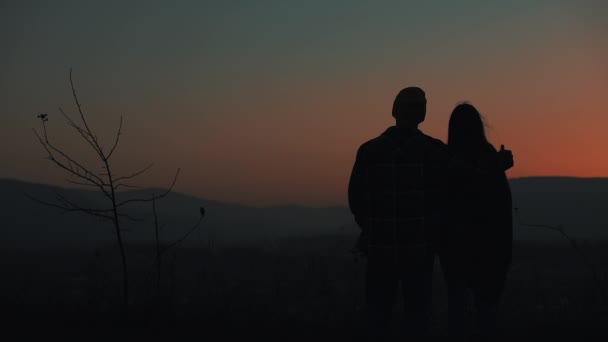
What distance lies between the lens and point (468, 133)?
4.79 meters

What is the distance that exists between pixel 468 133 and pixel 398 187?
31.0 inches

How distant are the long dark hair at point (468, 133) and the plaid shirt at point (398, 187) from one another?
332 millimetres

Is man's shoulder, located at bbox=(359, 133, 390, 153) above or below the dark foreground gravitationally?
above

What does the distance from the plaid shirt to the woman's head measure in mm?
340

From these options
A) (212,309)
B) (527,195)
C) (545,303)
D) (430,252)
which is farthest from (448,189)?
(527,195)

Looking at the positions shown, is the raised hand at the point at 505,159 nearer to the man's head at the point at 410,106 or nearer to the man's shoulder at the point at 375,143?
the man's head at the point at 410,106

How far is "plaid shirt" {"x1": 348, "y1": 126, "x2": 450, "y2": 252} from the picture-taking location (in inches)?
173

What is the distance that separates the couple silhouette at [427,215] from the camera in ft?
14.4

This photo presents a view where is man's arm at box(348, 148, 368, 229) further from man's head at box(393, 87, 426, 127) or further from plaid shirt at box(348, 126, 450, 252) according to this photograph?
man's head at box(393, 87, 426, 127)

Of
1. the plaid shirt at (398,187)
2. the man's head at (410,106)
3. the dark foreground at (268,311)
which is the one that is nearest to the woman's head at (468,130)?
the plaid shirt at (398,187)

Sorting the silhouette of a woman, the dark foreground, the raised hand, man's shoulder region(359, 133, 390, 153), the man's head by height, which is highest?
the man's head

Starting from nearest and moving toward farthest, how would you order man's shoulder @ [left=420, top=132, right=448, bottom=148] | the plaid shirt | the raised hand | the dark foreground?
the plaid shirt < man's shoulder @ [left=420, top=132, right=448, bottom=148] < the raised hand < the dark foreground

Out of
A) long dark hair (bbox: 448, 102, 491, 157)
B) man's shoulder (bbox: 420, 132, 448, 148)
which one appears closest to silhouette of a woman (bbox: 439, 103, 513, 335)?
long dark hair (bbox: 448, 102, 491, 157)

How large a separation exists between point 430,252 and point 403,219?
0.35m
